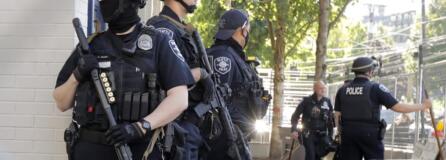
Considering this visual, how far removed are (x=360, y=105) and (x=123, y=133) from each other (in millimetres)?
5146

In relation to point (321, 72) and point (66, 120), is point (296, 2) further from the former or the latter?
point (66, 120)

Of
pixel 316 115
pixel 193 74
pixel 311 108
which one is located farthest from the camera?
pixel 311 108

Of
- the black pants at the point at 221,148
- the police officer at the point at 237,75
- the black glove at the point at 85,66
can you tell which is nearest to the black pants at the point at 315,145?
the police officer at the point at 237,75

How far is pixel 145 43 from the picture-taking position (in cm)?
366

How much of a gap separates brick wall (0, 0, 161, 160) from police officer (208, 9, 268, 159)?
4.03ft

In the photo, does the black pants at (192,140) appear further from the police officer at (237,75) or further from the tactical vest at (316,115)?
the tactical vest at (316,115)

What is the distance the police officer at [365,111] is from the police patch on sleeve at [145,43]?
482 cm

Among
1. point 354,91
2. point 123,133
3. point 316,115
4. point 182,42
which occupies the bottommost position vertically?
point 316,115

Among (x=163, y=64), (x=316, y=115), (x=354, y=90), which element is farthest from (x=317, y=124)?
(x=163, y=64)

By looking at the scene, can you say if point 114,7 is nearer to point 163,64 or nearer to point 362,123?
point 163,64

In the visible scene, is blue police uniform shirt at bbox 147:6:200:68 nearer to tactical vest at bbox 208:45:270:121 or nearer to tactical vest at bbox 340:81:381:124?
tactical vest at bbox 208:45:270:121

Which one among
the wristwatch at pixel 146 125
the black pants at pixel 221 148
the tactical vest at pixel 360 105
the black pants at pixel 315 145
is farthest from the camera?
the black pants at pixel 315 145

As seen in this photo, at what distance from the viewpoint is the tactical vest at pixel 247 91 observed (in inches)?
217

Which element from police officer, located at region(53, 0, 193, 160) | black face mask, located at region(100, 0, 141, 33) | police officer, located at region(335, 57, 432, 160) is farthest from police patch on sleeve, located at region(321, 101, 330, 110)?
black face mask, located at region(100, 0, 141, 33)
